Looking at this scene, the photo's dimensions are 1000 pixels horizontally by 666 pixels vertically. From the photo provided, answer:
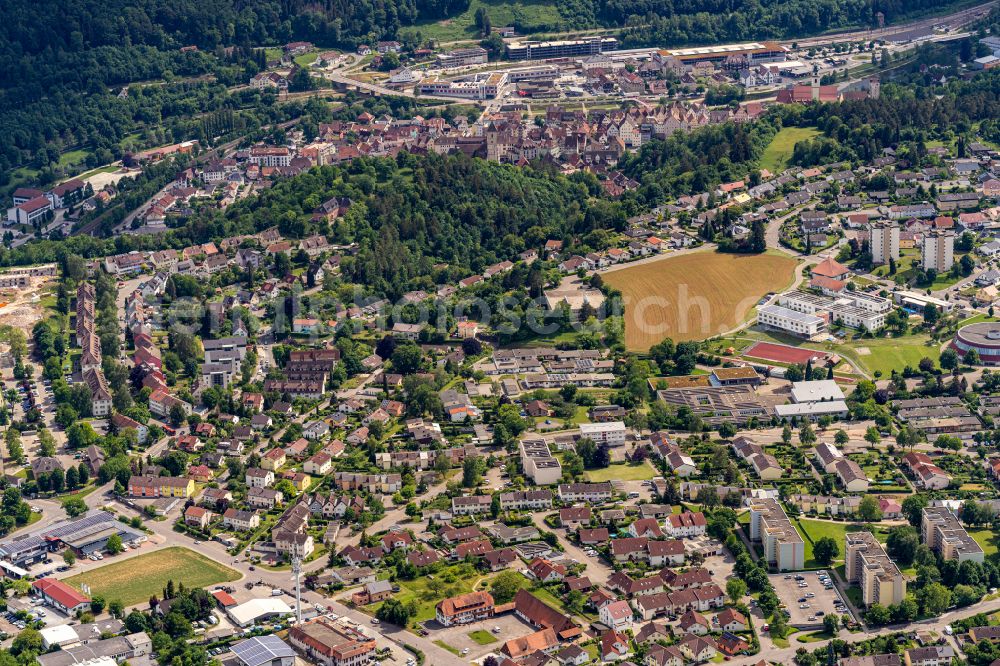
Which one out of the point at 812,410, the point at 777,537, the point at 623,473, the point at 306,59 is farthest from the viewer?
the point at 306,59

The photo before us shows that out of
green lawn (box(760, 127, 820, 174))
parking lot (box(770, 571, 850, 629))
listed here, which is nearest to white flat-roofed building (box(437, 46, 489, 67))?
green lawn (box(760, 127, 820, 174))

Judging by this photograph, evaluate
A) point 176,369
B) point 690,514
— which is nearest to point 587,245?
point 176,369

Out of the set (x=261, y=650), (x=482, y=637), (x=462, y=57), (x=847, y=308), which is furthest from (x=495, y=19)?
(x=261, y=650)

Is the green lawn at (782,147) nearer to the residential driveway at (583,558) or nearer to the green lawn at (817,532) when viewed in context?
the green lawn at (817,532)

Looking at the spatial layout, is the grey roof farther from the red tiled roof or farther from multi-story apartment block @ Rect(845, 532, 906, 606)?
multi-story apartment block @ Rect(845, 532, 906, 606)

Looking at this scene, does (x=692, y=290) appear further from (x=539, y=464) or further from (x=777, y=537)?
(x=777, y=537)

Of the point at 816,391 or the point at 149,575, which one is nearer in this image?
the point at 149,575
